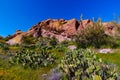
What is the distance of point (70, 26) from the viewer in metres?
78.2

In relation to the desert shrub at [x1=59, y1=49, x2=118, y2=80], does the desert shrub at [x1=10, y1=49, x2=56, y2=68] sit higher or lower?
higher

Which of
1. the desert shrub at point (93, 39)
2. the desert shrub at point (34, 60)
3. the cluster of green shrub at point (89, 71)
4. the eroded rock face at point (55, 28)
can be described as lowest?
the cluster of green shrub at point (89, 71)

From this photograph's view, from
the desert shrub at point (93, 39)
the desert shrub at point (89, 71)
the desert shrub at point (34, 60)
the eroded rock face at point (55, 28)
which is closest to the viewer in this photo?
the desert shrub at point (89, 71)

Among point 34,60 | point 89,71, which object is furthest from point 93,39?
point 89,71

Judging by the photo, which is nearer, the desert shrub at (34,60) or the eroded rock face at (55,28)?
the desert shrub at (34,60)

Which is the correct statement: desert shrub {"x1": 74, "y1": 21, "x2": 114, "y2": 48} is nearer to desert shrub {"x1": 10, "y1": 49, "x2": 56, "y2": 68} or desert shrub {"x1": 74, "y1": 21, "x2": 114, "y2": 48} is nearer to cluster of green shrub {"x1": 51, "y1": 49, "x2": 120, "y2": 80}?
desert shrub {"x1": 10, "y1": 49, "x2": 56, "y2": 68}

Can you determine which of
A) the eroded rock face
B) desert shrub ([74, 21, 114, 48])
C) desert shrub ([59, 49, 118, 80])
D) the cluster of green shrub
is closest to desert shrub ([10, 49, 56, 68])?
the cluster of green shrub

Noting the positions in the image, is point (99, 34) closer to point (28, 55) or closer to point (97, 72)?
point (28, 55)

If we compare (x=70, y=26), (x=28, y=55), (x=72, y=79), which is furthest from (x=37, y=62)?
(x=70, y=26)

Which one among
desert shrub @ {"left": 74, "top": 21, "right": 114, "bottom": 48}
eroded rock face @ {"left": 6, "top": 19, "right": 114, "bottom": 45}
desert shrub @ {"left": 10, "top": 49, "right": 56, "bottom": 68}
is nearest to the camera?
desert shrub @ {"left": 10, "top": 49, "right": 56, "bottom": 68}

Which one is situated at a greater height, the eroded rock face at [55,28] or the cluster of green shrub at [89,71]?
the eroded rock face at [55,28]

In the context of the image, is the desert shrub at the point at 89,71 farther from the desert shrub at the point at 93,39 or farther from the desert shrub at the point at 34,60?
the desert shrub at the point at 93,39

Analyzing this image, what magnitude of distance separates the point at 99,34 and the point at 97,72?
81.4 feet

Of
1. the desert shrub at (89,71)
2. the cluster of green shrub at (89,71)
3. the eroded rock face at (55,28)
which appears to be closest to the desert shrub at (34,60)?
the cluster of green shrub at (89,71)
